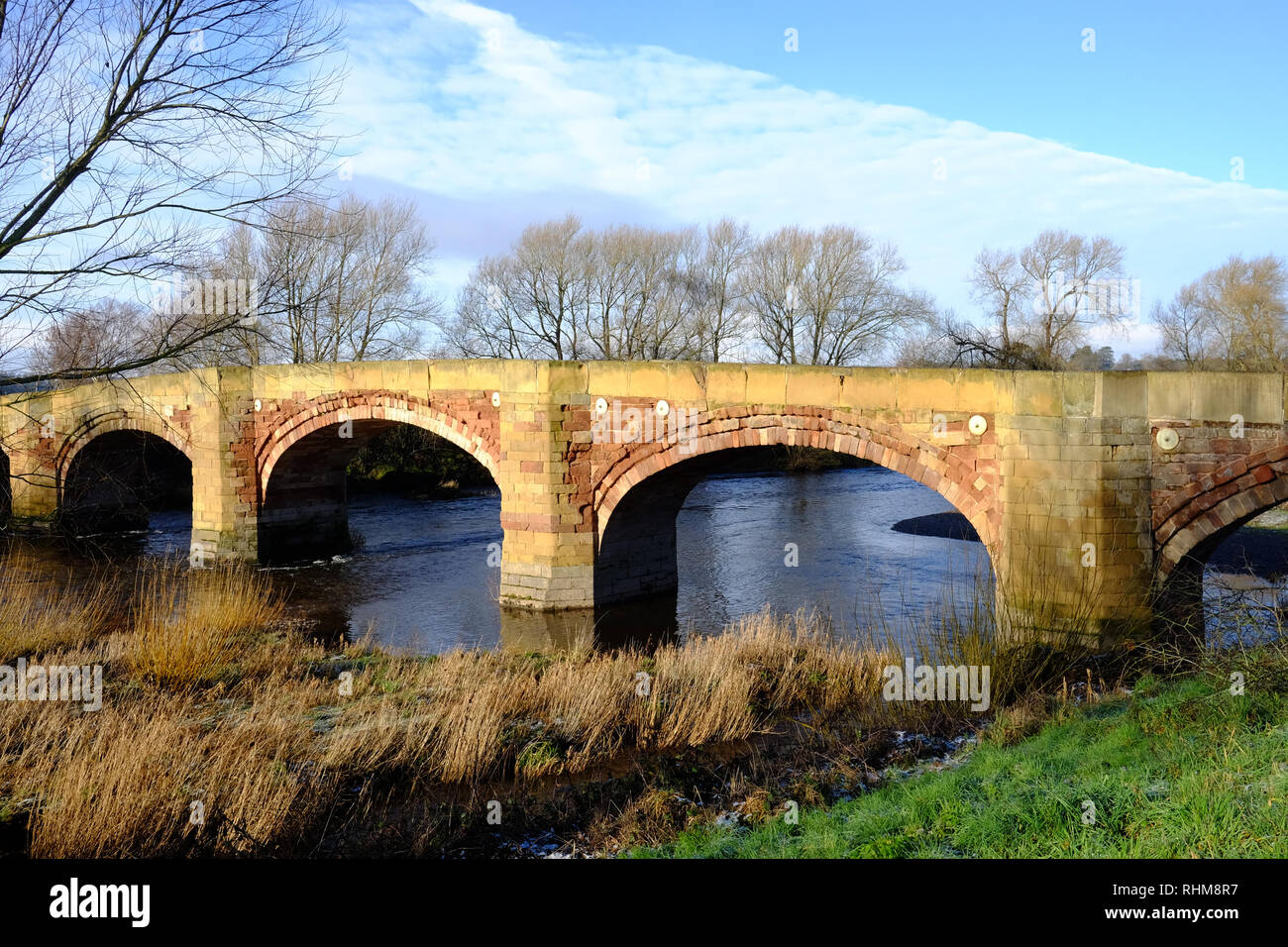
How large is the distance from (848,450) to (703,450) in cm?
175

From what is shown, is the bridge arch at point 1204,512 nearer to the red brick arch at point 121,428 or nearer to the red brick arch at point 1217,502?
the red brick arch at point 1217,502

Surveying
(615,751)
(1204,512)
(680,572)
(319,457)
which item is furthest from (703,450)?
Answer: (319,457)

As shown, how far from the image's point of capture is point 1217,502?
852cm

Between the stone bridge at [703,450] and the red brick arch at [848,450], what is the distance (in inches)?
0.9

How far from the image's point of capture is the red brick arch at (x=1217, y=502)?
8266 millimetres

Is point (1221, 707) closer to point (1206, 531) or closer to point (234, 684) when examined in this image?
point (1206, 531)

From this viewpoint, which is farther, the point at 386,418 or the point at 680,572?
the point at 680,572

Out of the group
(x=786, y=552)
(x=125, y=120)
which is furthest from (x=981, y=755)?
(x=786, y=552)

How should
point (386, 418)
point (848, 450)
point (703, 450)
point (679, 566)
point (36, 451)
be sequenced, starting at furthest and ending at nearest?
point (36, 451)
point (679, 566)
point (386, 418)
point (703, 450)
point (848, 450)

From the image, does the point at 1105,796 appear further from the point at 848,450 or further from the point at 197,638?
the point at 197,638

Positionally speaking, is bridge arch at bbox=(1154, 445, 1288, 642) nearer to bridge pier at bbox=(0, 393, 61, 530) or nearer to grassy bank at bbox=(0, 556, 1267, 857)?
grassy bank at bbox=(0, 556, 1267, 857)

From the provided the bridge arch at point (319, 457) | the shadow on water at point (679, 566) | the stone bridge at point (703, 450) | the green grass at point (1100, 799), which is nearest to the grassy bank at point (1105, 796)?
the green grass at point (1100, 799)

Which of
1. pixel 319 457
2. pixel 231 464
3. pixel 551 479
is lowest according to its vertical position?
pixel 551 479

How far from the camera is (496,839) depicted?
17.7ft
